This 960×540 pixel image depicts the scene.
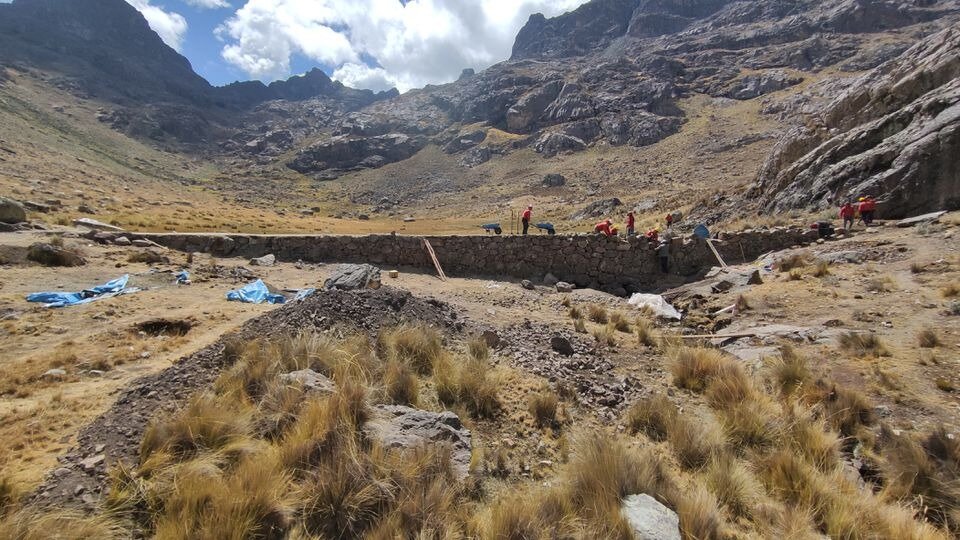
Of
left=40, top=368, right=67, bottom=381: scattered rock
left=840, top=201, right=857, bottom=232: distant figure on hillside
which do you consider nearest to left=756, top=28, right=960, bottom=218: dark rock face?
left=840, top=201, right=857, bottom=232: distant figure on hillside

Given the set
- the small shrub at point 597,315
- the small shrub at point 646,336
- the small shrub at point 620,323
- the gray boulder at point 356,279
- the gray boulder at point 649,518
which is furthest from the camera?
the gray boulder at point 356,279

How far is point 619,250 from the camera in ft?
52.7

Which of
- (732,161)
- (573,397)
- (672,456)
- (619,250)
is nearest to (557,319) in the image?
(573,397)

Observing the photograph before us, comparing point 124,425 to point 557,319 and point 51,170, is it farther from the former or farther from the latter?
point 51,170

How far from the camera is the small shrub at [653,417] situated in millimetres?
4770

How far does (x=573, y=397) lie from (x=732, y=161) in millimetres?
57110

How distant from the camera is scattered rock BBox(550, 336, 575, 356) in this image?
7.18m

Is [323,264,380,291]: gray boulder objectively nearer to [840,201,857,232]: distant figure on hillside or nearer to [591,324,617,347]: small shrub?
[591,324,617,347]: small shrub

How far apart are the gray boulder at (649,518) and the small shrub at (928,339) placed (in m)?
6.09

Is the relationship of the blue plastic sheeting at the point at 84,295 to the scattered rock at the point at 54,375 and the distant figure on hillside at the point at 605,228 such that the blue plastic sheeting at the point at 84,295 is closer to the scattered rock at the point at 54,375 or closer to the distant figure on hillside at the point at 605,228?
the scattered rock at the point at 54,375

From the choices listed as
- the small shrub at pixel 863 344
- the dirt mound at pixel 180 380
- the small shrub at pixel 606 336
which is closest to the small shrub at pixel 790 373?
the small shrub at pixel 863 344

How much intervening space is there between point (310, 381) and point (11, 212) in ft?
56.0

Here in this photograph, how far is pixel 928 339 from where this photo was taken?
6.32 m

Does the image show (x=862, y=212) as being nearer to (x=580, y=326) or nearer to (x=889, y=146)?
(x=889, y=146)
